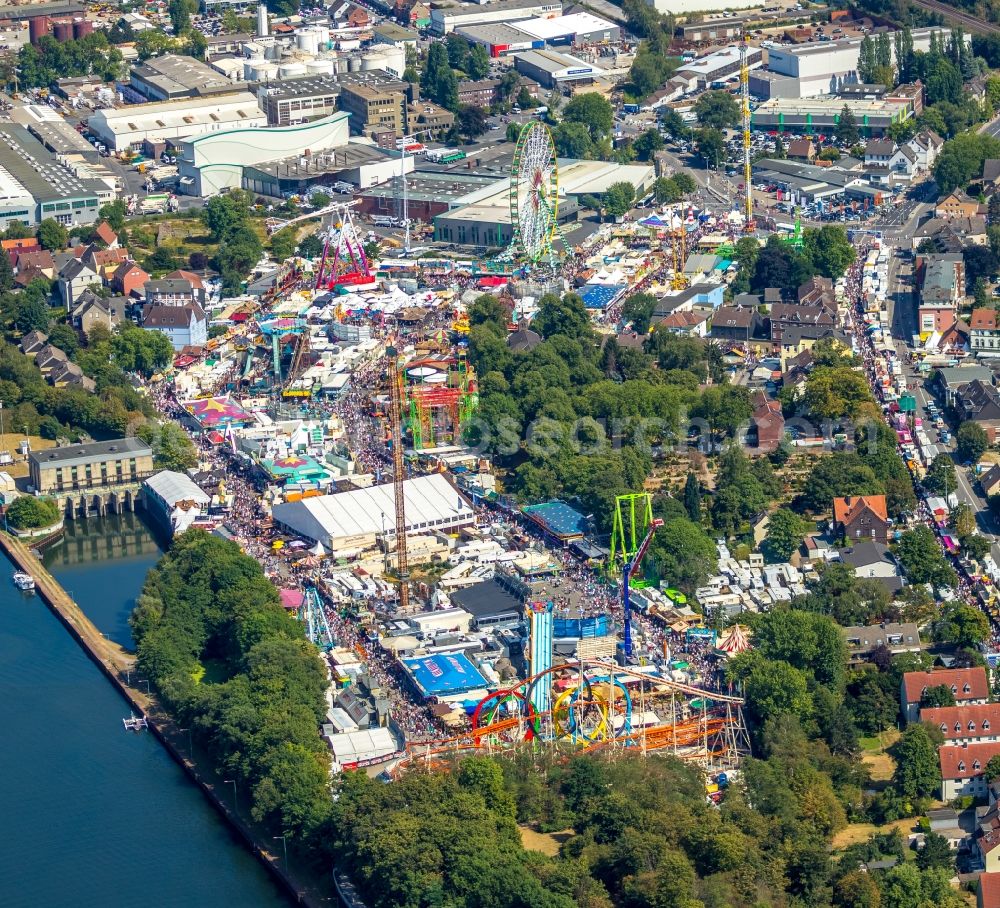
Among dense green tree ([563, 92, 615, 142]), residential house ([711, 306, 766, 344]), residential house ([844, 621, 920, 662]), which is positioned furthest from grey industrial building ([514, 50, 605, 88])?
residential house ([844, 621, 920, 662])

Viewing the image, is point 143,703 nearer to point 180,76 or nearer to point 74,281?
point 74,281

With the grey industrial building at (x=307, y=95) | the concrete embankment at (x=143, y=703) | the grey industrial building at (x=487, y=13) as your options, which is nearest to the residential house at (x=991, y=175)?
the grey industrial building at (x=307, y=95)

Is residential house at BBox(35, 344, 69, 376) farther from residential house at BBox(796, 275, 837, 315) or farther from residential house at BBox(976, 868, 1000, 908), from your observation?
residential house at BBox(976, 868, 1000, 908)

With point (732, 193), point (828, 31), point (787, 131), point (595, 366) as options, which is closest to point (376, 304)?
point (595, 366)

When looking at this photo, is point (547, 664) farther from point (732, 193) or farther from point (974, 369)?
point (732, 193)

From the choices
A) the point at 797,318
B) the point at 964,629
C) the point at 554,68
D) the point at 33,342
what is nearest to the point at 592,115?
the point at 554,68

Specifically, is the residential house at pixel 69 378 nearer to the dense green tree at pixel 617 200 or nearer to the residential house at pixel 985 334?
the dense green tree at pixel 617 200
